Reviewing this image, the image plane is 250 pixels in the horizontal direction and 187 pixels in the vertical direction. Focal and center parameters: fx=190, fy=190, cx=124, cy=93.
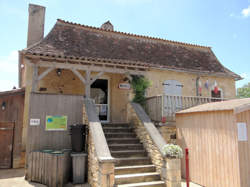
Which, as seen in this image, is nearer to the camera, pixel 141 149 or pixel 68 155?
pixel 68 155

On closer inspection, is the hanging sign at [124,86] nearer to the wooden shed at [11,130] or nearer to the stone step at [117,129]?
the stone step at [117,129]

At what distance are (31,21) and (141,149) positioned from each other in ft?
30.2

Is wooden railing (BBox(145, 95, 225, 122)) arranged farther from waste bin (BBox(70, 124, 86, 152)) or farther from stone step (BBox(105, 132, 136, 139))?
waste bin (BBox(70, 124, 86, 152))

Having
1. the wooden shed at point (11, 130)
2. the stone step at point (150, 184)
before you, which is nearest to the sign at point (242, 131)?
the stone step at point (150, 184)

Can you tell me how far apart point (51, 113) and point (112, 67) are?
312 cm

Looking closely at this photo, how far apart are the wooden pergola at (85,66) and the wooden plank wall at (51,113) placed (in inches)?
21.4

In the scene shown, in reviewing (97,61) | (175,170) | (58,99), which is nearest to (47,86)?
(58,99)

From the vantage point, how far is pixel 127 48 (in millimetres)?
10570

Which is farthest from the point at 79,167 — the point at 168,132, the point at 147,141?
the point at 168,132

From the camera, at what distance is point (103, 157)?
434cm

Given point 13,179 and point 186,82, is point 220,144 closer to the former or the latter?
point 186,82

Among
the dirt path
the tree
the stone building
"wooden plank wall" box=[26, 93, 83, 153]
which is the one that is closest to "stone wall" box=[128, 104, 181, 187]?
"wooden plank wall" box=[26, 93, 83, 153]

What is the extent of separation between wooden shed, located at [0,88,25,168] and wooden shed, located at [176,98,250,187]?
665 centimetres

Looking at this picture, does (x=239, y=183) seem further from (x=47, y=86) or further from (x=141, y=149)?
(x=47, y=86)
